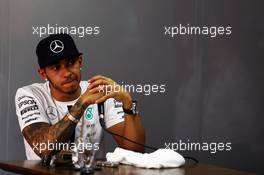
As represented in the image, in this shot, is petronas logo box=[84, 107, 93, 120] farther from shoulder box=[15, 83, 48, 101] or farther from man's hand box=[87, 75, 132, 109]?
shoulder box=[15, 83, 48, 101]

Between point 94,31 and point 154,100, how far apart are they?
501 mm

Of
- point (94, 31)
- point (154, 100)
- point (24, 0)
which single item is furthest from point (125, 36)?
point (24, 0)

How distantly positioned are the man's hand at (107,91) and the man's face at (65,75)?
0.17 meters

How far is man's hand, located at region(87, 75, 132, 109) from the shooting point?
2773mm

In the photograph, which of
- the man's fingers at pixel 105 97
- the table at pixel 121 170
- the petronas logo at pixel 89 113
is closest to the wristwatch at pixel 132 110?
the man's fingers at pixel 105 97

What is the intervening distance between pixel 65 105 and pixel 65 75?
16cm

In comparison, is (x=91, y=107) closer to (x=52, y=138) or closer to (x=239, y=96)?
(x=52, y=138)

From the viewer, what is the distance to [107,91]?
9.10ft

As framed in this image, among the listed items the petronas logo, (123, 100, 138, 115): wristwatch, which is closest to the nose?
the petronas logo

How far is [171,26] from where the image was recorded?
3.05 meters

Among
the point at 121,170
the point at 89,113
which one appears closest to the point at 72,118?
the point at 89,113

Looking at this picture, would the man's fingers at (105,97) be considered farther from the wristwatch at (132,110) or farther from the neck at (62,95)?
the neck at (62,95)

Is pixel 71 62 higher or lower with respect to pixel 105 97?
higher

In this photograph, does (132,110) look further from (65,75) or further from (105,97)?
(65,75)
